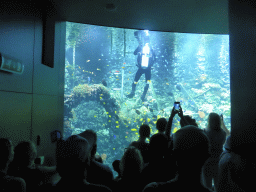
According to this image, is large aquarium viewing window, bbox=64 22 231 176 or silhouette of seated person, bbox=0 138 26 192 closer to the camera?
silhouette of seated person, bbox=0 138 26 192

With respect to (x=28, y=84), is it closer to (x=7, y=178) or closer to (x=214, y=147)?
(x=7, y=178)

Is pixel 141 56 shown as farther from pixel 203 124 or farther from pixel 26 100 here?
pixel 203 124

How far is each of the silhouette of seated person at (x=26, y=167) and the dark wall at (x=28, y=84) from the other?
2.84ft

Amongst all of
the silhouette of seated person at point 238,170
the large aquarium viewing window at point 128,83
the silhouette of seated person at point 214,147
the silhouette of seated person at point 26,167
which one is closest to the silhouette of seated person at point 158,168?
the silhouette of seated person at point 238,170

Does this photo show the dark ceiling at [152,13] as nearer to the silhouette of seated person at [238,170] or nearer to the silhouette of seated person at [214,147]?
the silhouette of seated person at [214,147]

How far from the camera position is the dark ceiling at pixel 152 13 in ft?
12.9

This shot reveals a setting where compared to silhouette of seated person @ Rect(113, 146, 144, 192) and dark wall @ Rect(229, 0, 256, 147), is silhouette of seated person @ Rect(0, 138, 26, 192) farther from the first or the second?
dark wall @ Rect(229, 0, 256, 147)

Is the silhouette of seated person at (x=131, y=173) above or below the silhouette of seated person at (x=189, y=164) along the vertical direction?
below

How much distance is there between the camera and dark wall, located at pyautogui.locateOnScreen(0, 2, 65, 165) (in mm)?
2617

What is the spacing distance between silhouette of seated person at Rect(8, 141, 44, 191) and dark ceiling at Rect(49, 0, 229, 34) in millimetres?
3201

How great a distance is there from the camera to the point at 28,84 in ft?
10.6

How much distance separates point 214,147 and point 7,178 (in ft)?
9.25

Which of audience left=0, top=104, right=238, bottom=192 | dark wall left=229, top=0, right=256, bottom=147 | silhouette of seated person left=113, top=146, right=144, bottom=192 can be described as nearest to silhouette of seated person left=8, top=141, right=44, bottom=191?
audience left=0, top=104, right=238, bottom=192

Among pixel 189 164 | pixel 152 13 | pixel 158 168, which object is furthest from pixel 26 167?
pixel 152 13
